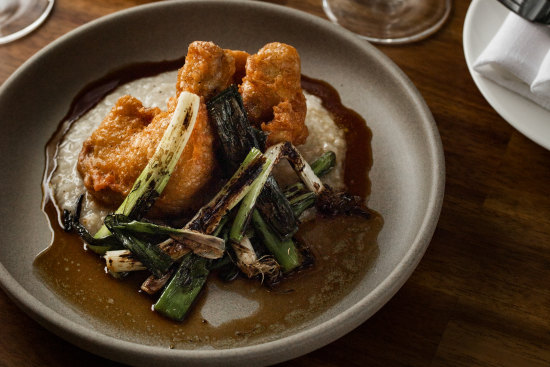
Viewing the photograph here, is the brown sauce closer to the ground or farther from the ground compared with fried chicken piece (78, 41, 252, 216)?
closer to the ground

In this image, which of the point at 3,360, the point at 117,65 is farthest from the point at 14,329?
the point at 117,65

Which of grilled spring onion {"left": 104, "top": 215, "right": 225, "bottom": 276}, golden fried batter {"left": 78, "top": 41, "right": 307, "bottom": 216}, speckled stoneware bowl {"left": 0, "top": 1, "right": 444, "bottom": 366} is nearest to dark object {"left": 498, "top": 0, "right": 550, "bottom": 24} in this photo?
speckled stoneware bowl {"left": 0, "top": 1, "right": 444, "bottom": 366}

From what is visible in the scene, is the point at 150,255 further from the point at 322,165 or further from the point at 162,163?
the point at 322,165

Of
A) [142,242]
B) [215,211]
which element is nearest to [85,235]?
[142,242]

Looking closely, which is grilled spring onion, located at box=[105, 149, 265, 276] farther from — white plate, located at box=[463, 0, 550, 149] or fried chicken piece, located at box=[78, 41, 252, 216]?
white plate, located at box=[463, 0, 550, 149]

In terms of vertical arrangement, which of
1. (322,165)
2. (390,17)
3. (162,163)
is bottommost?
(322,165)

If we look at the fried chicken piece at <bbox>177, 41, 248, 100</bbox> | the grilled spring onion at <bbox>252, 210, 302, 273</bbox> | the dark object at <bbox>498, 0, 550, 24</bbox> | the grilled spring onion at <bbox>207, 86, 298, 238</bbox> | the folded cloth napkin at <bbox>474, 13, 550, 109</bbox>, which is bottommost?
the grilled spring onion at <bbox>252, 210, 302, 273</bbox>
